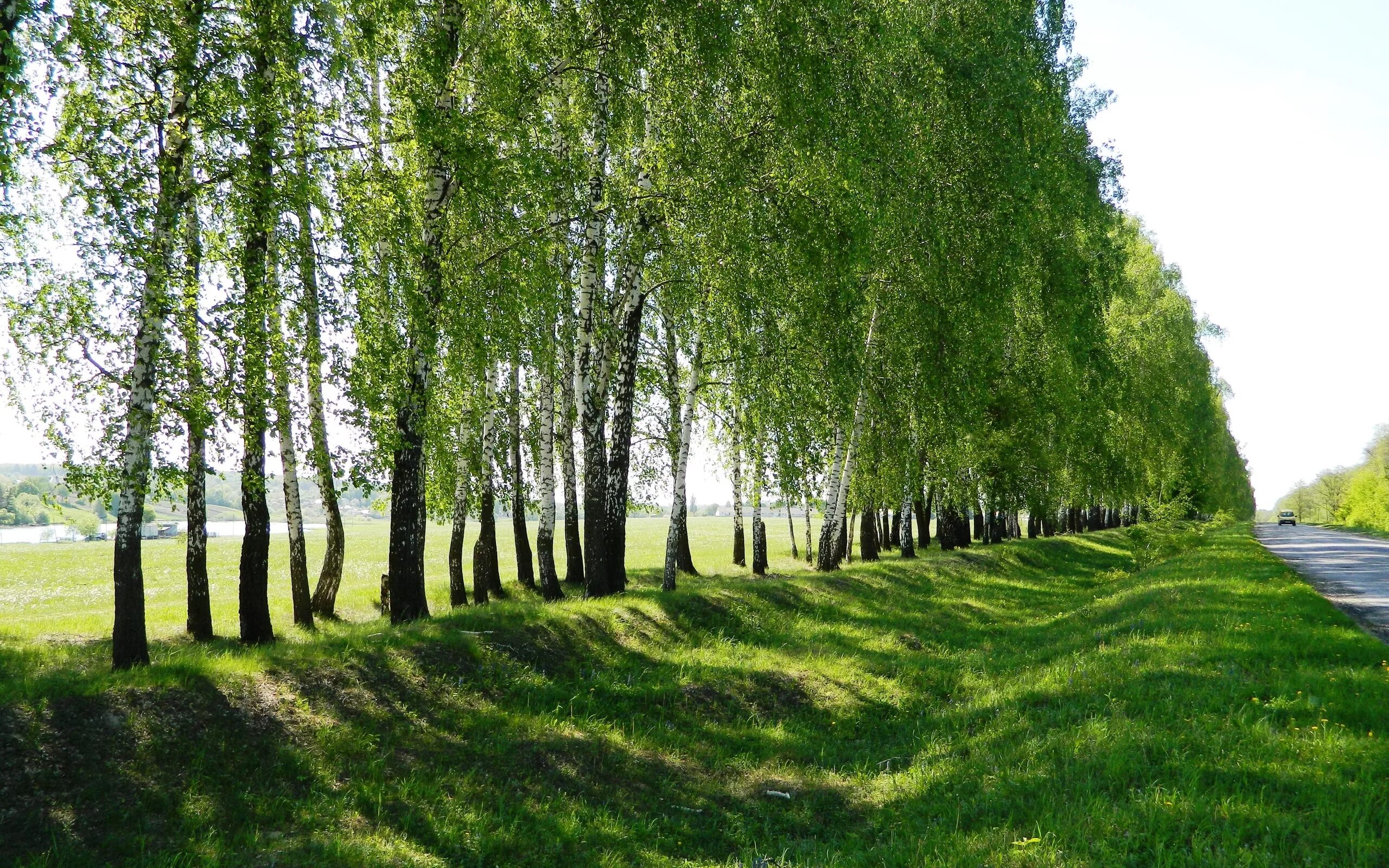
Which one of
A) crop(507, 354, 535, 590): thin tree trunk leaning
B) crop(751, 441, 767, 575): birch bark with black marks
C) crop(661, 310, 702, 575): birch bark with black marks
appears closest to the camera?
crop(507, 354, 535, 590): thin tree trunk leaning

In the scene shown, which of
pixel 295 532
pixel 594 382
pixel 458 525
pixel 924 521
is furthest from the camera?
pixel 924 521

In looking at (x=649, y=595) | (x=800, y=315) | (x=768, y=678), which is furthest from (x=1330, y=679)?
(x=649, y=595)

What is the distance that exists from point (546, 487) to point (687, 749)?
801 cm

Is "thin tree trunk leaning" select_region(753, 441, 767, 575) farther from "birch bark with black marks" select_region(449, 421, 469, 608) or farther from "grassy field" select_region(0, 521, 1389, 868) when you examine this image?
"grassy field" select_region(0, 521, 1389, 868)

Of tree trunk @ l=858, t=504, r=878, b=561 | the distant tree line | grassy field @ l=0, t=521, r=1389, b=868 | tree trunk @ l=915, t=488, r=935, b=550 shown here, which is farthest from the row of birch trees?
the distant tree line

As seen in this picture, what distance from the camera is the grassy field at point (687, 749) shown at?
5.77 m

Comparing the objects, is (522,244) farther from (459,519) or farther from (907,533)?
(907,533)

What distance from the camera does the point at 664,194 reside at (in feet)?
40.2

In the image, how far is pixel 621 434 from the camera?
14.6 m

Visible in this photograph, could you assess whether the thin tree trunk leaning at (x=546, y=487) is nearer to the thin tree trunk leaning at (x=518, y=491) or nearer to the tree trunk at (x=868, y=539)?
the thin tree trunk leaning at (x=518, y=491)

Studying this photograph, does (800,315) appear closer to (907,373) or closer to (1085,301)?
(907,373)

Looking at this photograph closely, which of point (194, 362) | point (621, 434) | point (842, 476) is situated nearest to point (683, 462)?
point (842, 476)

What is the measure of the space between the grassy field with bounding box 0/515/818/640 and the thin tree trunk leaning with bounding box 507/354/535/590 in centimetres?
90

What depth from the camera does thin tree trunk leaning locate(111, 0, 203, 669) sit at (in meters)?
8.05
